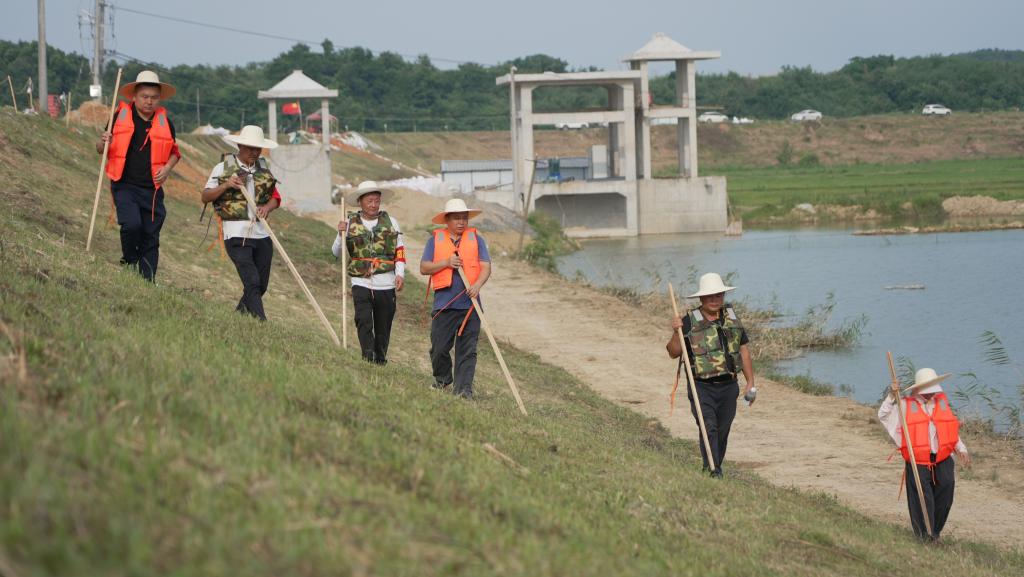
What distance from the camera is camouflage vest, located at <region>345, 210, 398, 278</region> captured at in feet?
35.9

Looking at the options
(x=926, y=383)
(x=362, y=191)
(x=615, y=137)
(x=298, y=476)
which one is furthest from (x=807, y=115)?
(x=298, y=476)

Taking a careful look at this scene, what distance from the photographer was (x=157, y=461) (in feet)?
15.6

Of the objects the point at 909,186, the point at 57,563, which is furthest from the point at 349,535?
the point at 909,186

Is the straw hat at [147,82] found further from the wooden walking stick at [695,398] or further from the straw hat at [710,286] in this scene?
the straw hat at [710,286]

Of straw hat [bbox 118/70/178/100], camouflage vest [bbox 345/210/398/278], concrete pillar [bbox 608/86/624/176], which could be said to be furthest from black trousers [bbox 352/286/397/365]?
concrete pillar [bbox 608/86/624/176]

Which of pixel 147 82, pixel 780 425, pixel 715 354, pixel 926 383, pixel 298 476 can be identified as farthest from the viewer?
pixel 780 425

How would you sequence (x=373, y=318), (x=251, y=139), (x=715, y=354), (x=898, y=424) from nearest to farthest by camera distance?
(x=715, y=354), (x=898, y=424), (x=251, y=139), (x=373, y=318)

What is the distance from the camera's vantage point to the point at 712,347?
10.1 metres

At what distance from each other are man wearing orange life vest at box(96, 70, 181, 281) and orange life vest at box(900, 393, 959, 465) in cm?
647

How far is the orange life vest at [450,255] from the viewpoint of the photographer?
10.8 metres

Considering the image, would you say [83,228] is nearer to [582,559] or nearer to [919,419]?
[919,419]

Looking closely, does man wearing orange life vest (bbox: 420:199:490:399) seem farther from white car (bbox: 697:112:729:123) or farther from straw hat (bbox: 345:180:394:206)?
white car (bbox: 697:112:729:123)

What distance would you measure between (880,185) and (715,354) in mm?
71190

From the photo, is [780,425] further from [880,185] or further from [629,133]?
[880,185]
